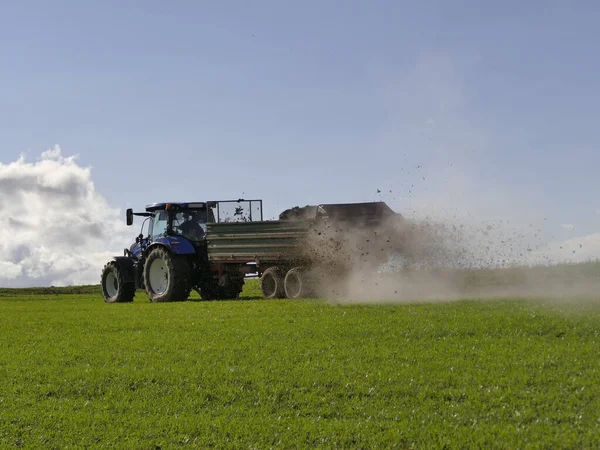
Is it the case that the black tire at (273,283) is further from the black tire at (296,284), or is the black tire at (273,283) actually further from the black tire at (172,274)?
the black tire at (172,274)

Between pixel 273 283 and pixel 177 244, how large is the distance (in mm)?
4562

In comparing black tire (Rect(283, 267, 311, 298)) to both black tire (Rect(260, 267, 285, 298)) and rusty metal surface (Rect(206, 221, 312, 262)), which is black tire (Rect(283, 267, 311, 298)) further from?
rusty metal surface (Rect(206, 221, 312, 262))

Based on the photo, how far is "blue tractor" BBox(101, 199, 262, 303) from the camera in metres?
26.9

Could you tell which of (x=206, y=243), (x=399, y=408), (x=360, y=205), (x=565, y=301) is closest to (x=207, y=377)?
(x=399, y=408)

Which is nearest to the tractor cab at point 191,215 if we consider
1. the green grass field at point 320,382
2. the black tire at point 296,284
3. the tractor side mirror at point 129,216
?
the tractor side mirror at point 129,216

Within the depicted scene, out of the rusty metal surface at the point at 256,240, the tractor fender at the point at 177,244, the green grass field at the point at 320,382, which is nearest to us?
the green grass field at the point at 320,382

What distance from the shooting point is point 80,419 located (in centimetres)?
980

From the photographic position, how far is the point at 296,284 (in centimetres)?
2403

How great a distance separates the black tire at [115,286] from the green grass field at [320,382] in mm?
12268

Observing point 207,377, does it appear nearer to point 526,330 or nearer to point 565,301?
point 526,330

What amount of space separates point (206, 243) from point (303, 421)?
18.6 meters

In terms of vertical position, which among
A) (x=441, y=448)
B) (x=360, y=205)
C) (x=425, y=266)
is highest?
(x=360, y=205)

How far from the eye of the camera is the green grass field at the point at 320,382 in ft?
28.7

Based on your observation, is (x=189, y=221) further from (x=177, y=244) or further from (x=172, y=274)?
(x=172, y=274)
